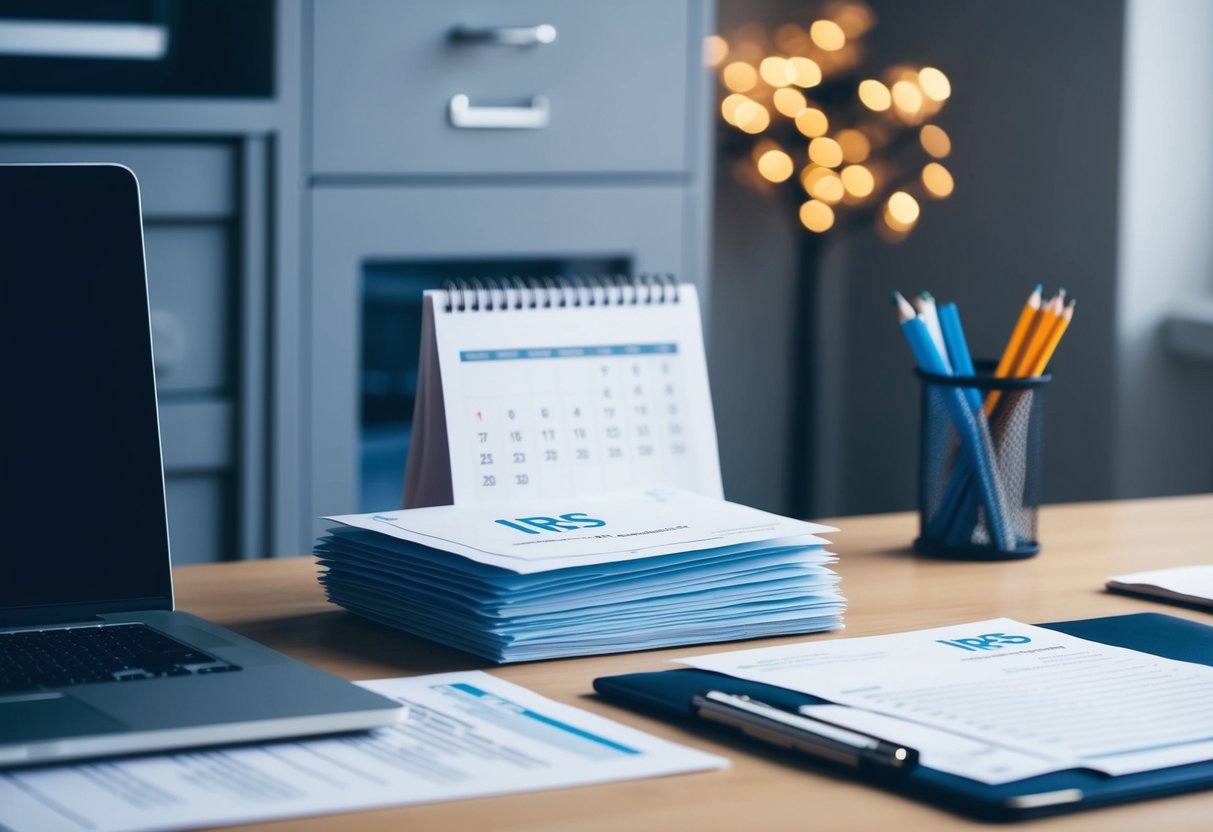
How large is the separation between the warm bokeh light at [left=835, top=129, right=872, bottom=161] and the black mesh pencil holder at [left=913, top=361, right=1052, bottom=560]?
160cm

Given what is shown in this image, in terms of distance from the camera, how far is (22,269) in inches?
36.1

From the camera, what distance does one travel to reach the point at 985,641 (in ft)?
2.93

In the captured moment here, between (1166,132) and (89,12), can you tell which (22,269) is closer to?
(89,12)

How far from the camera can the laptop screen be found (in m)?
0.90

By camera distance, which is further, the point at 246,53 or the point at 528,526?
the point at 246,53

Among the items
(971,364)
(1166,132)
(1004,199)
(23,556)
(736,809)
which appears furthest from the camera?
(1004,199)

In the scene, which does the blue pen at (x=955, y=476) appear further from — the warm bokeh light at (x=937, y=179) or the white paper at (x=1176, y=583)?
the warm bokeh light at (x=937, y=179)

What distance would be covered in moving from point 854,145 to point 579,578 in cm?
197

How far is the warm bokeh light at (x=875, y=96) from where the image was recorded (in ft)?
8.88

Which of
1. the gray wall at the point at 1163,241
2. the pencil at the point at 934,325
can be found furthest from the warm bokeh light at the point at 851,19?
the pencil at the point at 934,325

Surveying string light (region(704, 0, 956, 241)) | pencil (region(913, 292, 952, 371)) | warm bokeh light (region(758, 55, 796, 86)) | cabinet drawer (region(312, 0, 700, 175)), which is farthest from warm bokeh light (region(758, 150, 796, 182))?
pencil (region(913, 292, 952, 371))

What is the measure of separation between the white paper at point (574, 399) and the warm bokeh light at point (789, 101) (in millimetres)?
1615

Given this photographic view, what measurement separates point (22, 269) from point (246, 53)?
47.8 inches

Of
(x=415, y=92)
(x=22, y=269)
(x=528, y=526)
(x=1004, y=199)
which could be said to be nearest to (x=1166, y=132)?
(x=1004, y=199)
